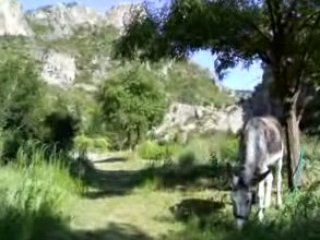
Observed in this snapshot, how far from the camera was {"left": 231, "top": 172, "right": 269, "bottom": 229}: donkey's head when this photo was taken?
933 cm

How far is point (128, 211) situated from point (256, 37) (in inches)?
182

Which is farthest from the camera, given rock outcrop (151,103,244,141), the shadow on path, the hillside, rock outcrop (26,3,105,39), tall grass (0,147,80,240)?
rock outcrop (26,3,105,39)

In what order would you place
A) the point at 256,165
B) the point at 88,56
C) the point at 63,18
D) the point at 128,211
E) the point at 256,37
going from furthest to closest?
1. the point at 63,18
2. the point at 88,56
3. the point at 256,37
4. the point at 128,211
5. the point at 256,165

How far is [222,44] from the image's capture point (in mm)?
13984

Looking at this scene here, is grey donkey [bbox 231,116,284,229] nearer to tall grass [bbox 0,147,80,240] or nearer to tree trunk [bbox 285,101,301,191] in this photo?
tree trunk [bbox 285,101,301,191]

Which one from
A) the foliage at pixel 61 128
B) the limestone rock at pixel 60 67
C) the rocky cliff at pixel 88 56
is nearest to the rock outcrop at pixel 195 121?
the rocky cliff at pixel 88 56

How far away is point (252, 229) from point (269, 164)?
3145 mm

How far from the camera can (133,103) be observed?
136 feet

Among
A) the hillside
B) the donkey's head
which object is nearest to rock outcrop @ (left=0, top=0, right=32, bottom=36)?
the hillside

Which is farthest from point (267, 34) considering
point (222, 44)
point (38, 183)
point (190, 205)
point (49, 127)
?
point (49, 127)

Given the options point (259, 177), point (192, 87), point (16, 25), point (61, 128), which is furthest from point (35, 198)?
point (16, 25)

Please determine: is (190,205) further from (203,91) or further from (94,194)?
(203,91)

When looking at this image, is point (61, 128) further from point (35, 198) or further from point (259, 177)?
point (35, 198)

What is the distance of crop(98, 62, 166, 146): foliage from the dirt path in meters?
26.7
